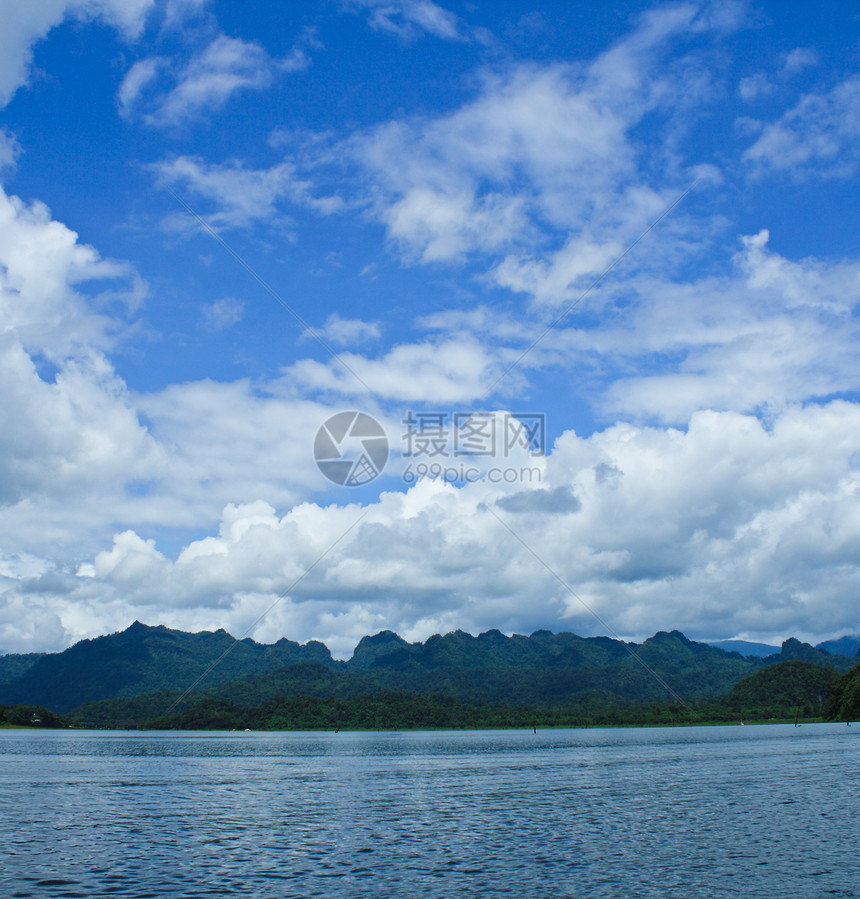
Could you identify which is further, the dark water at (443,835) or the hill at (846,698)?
the hill at (846,698)

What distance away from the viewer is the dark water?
37.4m

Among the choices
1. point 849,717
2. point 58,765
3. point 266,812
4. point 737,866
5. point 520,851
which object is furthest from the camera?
point 849,717

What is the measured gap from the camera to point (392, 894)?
35375mm

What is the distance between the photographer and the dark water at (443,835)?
37.4 meters

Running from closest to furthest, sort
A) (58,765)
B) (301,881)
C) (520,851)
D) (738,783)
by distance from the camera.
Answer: (301,881)
(520,851)
(738,783)
(58,765)

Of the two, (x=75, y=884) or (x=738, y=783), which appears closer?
(x=75, y=884)

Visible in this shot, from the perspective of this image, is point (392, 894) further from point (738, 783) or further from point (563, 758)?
point (563, 758)

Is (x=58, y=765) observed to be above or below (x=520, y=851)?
below

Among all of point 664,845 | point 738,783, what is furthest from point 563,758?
point 664,845

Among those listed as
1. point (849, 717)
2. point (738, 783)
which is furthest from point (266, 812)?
point (849, 717)

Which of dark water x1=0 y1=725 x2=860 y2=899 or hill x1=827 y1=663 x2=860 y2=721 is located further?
hill x1=827 y1=663 x2=860 y2=721

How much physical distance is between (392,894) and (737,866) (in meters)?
18.6

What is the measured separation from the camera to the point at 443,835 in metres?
52.7

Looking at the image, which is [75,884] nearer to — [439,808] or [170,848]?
[170,848]
